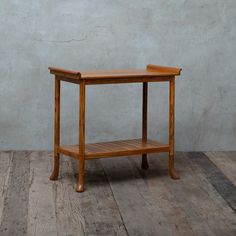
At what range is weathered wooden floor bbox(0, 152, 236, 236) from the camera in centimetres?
387

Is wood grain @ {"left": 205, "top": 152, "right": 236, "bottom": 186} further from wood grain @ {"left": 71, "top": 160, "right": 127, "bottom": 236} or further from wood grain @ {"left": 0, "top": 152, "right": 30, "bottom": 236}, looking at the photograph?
wood grain @ {"left": 0, "top": 152, "right": 30, "bottom": 236}

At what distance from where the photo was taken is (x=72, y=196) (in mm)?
4512

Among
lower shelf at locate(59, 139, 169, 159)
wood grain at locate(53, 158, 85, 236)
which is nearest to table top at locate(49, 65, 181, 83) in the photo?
lower shelf at locate(59, 139, 169, 159)

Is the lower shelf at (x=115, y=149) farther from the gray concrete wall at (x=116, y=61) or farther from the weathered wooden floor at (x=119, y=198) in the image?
the gray concrete wall at (x=116, y=61)

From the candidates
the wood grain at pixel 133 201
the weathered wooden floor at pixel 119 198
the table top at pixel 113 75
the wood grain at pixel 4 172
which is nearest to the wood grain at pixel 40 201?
the weathered wooden floor at pixel 119 198

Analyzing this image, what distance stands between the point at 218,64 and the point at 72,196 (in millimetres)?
2027

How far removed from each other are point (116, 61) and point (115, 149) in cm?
116

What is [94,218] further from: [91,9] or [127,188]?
[91,9]

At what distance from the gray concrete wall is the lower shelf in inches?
32.4

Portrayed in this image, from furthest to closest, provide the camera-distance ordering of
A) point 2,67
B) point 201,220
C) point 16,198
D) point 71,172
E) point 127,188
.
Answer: point 2,67 < point 71,172 < point 127,188 < point 16,198 < point 201,220

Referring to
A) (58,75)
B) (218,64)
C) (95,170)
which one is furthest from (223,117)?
(58,75)

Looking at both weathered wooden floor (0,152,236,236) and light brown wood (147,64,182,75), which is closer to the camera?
weathered wooden floor (0,152,236,236)

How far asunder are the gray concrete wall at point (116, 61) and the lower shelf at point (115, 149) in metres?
0.82

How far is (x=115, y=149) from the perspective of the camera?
15.9 feet
